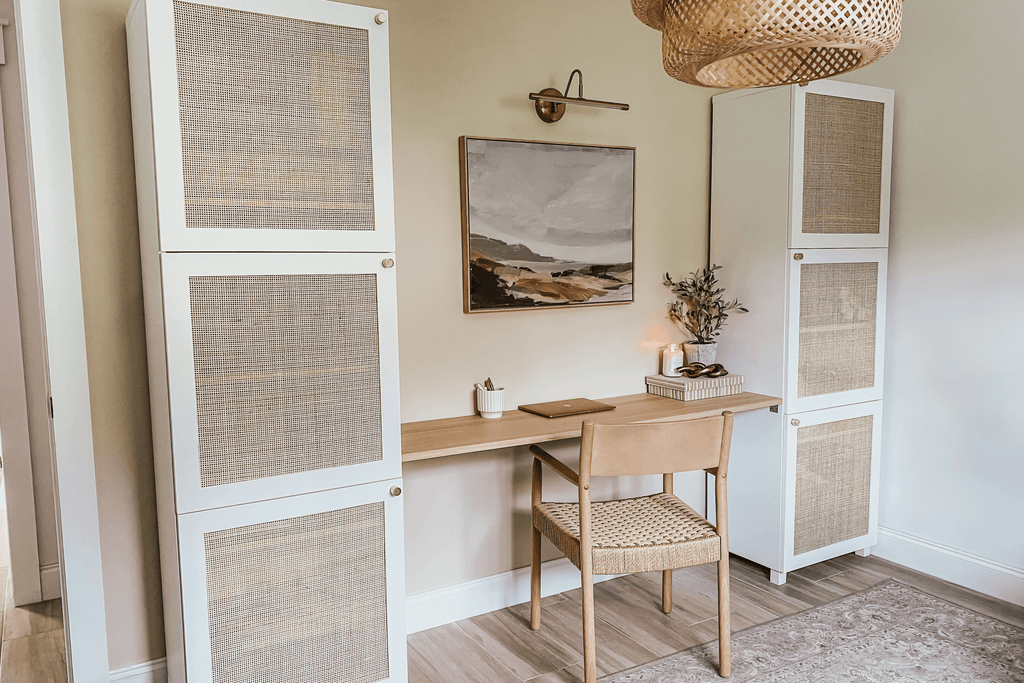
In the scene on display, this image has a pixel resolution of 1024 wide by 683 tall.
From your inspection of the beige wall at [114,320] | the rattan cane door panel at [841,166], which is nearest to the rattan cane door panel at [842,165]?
the rattan cane door panel at [841,166]

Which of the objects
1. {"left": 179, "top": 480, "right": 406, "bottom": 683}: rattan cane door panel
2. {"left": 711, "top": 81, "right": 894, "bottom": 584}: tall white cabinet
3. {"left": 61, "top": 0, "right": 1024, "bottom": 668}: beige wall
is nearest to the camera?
{"left": 179, "top": 480, "right": 406, "bottom": 683}: rattan cane door panel

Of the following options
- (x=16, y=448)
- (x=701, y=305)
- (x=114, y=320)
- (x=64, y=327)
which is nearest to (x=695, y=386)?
(x=701, y=305)

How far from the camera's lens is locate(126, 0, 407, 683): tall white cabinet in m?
1.70

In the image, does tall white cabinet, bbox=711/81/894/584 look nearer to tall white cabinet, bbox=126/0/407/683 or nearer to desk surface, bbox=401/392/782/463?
desk surface, bbox=401/392/782/463

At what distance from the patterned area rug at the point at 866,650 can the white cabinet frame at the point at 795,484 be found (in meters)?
0.25

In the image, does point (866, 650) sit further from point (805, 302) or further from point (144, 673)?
point (144, 673)

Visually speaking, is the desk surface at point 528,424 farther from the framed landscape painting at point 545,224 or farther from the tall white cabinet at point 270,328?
the framed landscape painting at point 545,224

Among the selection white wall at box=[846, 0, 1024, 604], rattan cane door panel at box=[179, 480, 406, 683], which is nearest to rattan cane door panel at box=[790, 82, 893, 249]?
white wall at box=[846, 0, 1024, 604]

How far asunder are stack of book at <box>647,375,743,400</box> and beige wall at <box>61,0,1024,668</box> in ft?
0.41

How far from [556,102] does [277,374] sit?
1.48m

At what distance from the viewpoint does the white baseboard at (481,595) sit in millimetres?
2609

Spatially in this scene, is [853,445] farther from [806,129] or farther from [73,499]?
[73,499]

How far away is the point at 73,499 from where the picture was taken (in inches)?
79.2

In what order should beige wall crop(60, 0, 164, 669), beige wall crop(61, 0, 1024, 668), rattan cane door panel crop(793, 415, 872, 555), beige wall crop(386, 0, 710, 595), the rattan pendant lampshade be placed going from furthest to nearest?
rattan cane door panel crop(793, 415, 872, 555)
beige wall crop(386, 0, 710, 595)
beige wall crop(61, 0, 1024, 668)
beige wall crop(60, 0, 164, 669)
the rattan pendant lampshade
